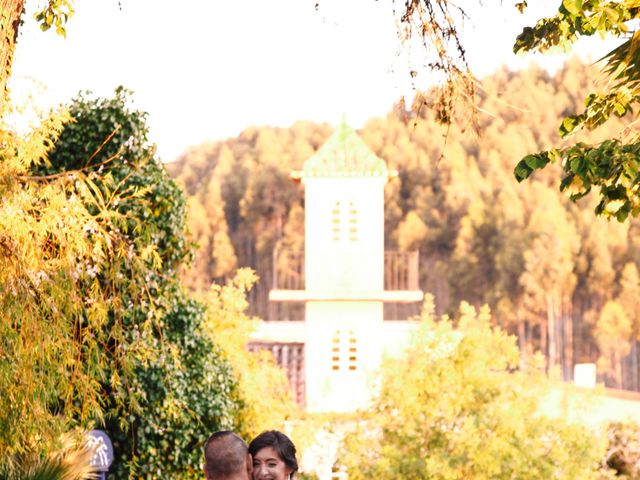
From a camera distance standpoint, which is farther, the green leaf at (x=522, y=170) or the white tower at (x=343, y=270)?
the white tower at (x=343, y=270)

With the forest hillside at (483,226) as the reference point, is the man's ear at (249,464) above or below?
below

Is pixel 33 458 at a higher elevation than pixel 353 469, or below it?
higher

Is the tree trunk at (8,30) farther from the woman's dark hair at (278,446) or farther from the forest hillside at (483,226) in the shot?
the forest hillside at (483,226)

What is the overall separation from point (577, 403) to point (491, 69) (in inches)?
3028

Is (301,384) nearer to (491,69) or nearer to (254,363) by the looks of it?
(254,363)

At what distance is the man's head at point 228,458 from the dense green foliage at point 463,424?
57.7 ft

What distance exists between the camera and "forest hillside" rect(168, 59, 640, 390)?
78812mm

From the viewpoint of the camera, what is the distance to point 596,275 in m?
79.9

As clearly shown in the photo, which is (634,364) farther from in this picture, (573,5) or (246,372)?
(573,5)

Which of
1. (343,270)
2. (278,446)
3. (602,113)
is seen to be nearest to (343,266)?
(343,270)

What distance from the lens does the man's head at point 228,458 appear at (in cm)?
438

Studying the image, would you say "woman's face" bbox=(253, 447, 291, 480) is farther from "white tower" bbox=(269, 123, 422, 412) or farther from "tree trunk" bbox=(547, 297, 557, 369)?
"tree trunk" bbox=(547, 297, 557, 369)

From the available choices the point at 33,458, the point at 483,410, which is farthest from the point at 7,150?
the point at 483,410

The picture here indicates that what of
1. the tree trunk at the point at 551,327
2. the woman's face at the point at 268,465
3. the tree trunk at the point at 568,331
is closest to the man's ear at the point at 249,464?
the woman's face at the point at 268,465
